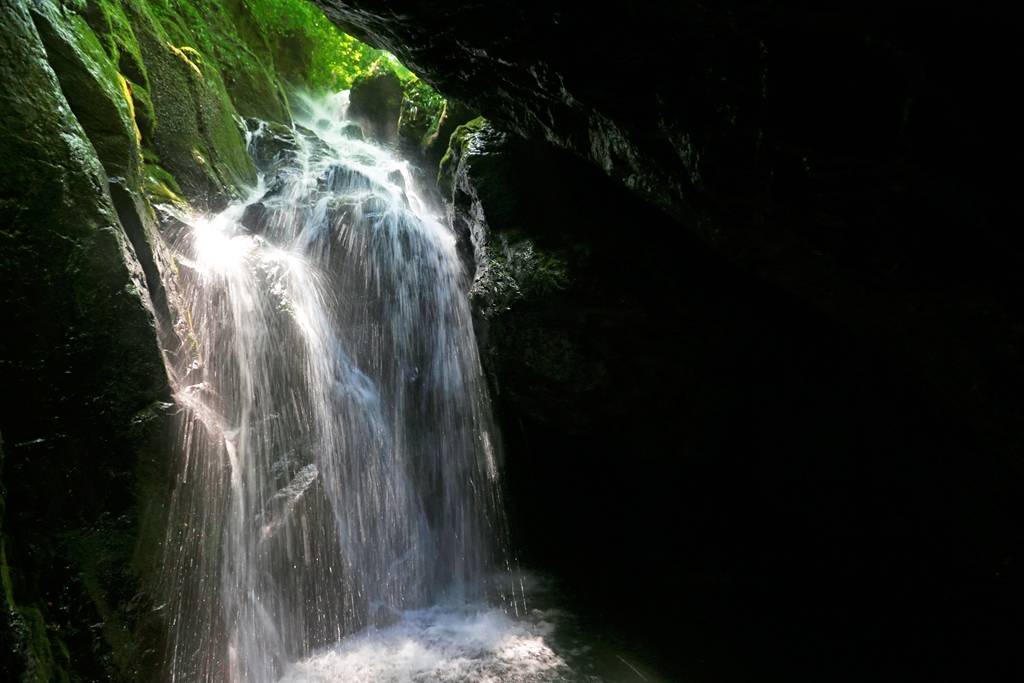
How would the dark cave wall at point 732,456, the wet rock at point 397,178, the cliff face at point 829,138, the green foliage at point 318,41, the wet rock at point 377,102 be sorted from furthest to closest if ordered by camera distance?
the wet rock at point 377,102 < the green foliage at point 318,41 < the wet rock at point 397,178 < the dark cave wall at point 732,456 < the cliff face at point 829,138

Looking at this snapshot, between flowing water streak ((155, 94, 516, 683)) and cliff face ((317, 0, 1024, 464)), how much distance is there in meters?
3.52

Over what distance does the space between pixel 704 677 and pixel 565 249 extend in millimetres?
3767

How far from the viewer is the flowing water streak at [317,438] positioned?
12.1 ft

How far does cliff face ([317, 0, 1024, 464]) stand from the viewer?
2061 millimetres

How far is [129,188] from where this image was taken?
396 cm

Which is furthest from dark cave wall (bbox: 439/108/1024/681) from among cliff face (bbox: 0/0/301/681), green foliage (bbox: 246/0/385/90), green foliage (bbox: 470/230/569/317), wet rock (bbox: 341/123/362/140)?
wet rock (bbox: 341/123/362/140)

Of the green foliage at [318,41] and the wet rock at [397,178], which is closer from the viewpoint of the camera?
the wet rock at [397,178]

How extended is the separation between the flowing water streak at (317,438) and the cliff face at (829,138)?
3519mm

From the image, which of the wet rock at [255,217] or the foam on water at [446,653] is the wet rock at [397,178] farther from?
the foam on water at [446,653]

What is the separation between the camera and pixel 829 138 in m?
2.38

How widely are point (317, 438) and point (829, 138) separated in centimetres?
504

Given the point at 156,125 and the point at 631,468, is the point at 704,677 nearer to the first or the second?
the point at 631,468

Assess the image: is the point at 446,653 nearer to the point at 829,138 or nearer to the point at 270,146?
the point at 829,138

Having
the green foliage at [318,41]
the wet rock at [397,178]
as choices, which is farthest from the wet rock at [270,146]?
the green foliage at [318,41]
